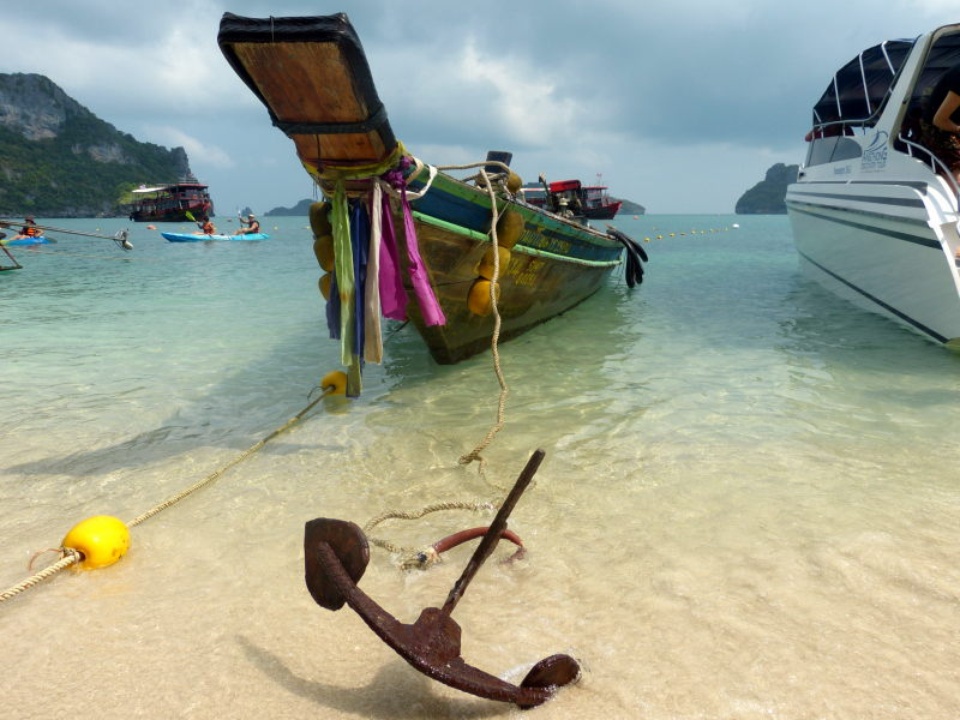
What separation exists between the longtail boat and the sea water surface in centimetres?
95

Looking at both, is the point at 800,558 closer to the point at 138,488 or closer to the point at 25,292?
the point at 138,488

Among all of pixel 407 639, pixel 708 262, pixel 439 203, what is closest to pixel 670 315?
pixel 439 203

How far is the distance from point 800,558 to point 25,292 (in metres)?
18.5

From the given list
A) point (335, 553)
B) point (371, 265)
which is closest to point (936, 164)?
point (371, 265)

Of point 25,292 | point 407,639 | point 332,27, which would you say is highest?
point 332,27

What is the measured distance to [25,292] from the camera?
14.8 m

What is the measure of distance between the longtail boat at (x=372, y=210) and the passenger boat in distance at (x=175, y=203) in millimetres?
60016

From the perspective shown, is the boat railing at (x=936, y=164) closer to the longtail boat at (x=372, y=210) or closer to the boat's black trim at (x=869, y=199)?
the boat's black trim at (x=869, y=199)

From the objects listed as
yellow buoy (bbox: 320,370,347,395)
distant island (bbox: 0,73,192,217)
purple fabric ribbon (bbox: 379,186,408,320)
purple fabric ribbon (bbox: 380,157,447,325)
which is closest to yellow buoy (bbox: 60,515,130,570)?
purple fabric ribbon (bbox: 379,186,408,320)

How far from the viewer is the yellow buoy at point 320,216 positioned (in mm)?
5332

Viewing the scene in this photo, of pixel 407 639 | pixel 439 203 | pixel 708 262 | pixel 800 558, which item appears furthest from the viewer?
pixel 708 262

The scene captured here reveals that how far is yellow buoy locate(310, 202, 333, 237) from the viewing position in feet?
17.5

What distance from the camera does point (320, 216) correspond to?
5332mm

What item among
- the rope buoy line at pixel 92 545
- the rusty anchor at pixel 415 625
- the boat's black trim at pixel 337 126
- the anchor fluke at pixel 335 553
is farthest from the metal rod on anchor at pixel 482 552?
the boat's black trim at pixel 337 126
